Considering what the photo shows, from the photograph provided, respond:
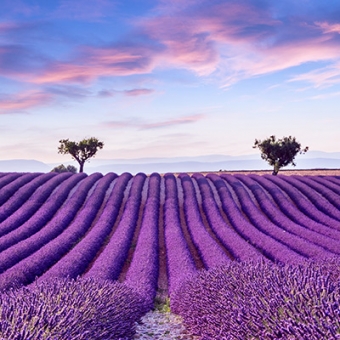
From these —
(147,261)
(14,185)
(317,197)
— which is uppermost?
(14,185)

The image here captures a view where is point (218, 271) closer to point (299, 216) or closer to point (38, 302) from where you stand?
point (38, 302)

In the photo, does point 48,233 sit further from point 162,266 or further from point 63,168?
point 63,168

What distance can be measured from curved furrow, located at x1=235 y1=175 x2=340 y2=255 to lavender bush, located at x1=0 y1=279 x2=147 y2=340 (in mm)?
8656

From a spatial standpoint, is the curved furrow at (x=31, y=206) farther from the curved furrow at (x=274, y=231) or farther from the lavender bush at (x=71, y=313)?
the lavender bush at (x=71, y=313)

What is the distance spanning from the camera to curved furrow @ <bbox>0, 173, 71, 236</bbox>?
17.6 metres

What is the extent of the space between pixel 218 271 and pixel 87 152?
102 ft

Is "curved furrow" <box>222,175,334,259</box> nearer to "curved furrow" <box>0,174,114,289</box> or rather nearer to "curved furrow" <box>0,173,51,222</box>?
"curved furrow" <box>0,174,114,289</box>

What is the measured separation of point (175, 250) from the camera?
13.7 metres

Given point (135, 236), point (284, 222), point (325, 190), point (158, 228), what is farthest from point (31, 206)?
point (325, 190)

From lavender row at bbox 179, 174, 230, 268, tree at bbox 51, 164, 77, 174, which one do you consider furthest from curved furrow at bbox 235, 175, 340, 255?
tree at bbox 51, 164, 77, 174

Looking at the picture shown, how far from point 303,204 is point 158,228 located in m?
7.80

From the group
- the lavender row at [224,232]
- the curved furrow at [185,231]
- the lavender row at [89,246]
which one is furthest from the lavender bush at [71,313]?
the curved furrow at [185,231]

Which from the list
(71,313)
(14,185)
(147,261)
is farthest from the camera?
(14,185)

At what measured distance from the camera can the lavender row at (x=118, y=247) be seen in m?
11.6
